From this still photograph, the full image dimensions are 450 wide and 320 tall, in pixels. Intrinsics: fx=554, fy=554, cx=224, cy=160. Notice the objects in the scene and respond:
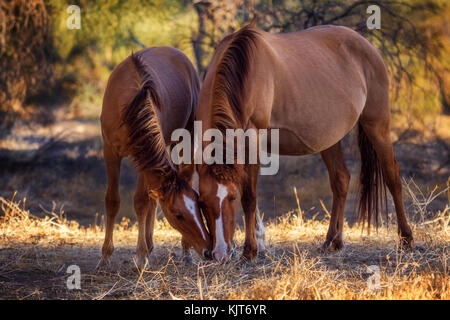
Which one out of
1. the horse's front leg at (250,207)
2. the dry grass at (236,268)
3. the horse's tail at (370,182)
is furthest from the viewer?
the horse's tail at (370,182)

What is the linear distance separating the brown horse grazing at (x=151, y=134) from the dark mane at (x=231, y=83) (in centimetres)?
47

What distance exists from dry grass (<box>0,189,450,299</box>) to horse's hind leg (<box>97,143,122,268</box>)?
14 cm

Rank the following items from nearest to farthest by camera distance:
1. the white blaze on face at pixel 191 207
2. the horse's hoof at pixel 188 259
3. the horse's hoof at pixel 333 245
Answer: the white blaze on face at pixel 191 207 < the horse's hoof at pixel 188 259 < the horse's hoof at pixel 333 245

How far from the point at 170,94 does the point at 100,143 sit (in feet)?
23.1

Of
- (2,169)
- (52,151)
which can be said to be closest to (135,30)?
(52,151)

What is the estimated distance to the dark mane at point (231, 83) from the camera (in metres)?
4.03

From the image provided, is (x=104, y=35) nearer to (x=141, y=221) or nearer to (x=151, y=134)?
(x=141, y=221)

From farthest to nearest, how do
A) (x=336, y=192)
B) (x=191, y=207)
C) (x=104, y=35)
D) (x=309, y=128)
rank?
(x=104, y=35)
(x=336, y=192)
(x=309, y=128)
(x=191, y=207)

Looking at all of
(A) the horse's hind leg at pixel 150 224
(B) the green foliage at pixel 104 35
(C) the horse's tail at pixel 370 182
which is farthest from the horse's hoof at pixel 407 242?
(B) the green foliage at pixel 104 35

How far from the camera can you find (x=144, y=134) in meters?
4.04

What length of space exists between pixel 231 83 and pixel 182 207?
101cm

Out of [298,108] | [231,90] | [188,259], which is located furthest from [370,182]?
[231,90]

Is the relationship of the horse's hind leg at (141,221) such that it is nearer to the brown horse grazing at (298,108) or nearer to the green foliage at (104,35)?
the brown horse grazing at (298,108)

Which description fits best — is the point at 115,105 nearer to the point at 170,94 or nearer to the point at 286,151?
the point at 170,94
